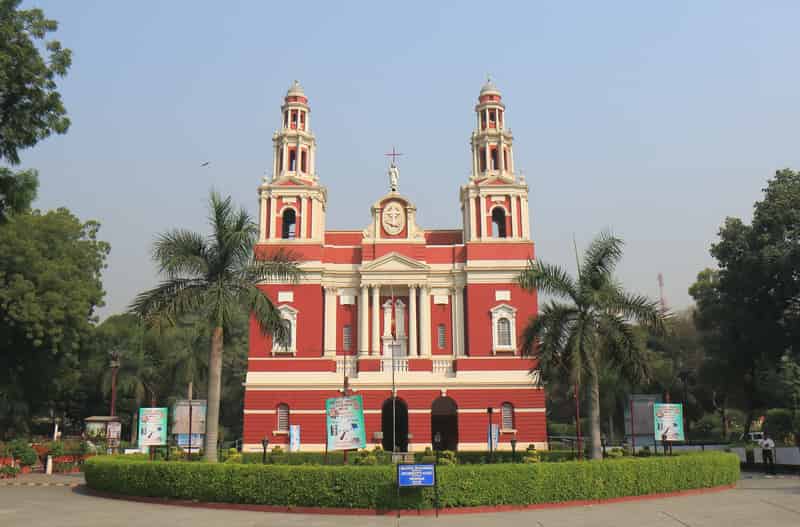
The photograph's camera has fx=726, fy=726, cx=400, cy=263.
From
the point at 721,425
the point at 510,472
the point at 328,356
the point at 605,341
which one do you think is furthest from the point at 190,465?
the point at 721,425

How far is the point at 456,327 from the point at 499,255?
452 cm

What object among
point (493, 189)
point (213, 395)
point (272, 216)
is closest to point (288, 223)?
point (272, 216)

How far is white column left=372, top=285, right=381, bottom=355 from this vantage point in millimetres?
38406

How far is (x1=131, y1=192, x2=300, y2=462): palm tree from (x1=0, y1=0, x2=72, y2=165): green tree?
14.1 ft

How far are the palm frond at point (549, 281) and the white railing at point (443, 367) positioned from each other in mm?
16626

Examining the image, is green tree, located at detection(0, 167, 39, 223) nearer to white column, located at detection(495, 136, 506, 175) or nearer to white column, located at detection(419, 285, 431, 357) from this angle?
white column, located at detection(419, 285, 431, 357)

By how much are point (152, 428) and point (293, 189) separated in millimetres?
19386

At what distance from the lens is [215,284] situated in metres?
19.7

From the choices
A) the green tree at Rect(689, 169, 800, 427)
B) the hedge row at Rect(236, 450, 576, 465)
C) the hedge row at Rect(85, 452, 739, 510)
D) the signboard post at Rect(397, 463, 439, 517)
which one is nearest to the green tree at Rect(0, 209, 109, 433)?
the hedge row at Rect(236, 450, 576, 465)

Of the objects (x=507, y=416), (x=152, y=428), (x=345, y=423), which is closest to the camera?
(x=345, y=423)

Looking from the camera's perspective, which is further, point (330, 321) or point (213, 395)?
point (330, 321)

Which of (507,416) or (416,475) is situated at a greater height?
(507,416)

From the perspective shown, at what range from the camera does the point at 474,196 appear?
40.1 m

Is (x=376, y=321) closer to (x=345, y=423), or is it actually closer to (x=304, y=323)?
(x=304, y=323)
